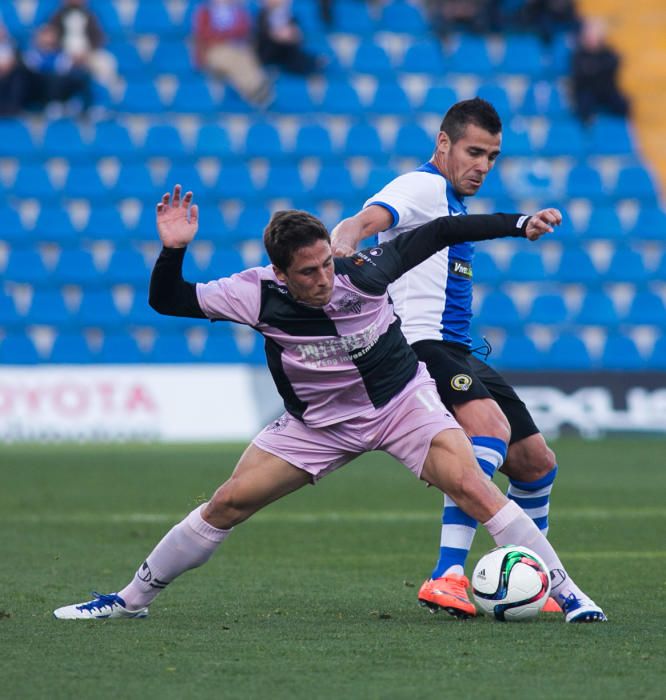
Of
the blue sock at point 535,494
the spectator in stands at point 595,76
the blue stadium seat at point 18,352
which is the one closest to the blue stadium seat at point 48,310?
the blue stadium seat at point 18,352

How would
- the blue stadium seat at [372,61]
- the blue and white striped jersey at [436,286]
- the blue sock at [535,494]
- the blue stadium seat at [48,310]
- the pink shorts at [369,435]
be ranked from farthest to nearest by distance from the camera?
the blue stadium seat at [372,61], the blue stadium seat at [48,310], the blue sock at [535,494], the blue and white striped jersey at [436,286], the pink shorts at [369,435]

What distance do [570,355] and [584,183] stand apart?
266cm

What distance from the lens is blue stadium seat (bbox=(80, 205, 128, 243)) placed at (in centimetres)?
1912

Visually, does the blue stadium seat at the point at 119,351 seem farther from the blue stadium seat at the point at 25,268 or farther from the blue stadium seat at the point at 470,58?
the blue stadium seat at the point at 470,58

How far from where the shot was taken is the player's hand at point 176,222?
17.4ft

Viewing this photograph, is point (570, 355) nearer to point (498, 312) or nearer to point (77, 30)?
point (498, 312)

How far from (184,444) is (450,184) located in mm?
10355

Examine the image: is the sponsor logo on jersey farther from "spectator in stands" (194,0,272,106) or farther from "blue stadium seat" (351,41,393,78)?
"blue stadium seat" (351,41,393,78)

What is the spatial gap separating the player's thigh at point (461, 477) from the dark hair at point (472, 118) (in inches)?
60.1

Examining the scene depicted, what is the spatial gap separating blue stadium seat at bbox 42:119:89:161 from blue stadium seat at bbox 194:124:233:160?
4.94 feet

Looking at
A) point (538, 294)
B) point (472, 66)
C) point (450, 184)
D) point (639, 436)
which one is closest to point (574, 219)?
point (538, 294)

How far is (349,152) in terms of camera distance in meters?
19.8

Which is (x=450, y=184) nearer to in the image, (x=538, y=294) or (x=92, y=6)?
(x=538, y=294)

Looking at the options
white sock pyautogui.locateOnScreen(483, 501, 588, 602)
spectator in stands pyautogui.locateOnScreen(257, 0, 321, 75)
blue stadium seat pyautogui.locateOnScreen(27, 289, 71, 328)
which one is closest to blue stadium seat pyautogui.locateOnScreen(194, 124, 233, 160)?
spectator in stands pyautogui.locateOnScreen(257, 0, 321, 75)
